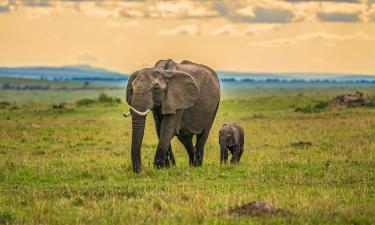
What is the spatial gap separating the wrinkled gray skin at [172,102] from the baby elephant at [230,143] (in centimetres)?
99

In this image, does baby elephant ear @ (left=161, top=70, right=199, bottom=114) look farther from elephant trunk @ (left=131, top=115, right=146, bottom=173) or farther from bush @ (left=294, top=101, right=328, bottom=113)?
bush @ (left=294, top=101, right=328, bottom=113)

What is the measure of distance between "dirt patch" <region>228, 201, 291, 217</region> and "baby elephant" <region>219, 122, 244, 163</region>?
887cm

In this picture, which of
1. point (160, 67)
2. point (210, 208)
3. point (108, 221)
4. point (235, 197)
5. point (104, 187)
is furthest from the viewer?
point (160, 67)

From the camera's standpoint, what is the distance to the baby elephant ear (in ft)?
61.5

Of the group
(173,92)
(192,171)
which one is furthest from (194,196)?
(173,92)

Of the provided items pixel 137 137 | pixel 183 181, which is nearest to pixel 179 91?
pixel 137 137

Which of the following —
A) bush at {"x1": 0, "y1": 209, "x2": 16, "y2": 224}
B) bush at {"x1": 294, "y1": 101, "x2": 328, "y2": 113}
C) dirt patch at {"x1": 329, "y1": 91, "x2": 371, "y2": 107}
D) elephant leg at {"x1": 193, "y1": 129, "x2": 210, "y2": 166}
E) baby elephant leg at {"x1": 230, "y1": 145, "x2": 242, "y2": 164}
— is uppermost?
bush at {"x1": 0, "y1": 209, "x2": 16, "y2": 224}

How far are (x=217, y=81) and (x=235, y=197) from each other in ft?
27.0

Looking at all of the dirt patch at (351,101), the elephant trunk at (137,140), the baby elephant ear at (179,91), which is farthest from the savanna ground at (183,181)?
the dirt patch at (351,101)

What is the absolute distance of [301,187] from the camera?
616 inches

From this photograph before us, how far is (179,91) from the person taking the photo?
19.0 m

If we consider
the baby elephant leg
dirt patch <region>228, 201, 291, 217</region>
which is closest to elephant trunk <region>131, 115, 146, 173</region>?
the baby elephant leg

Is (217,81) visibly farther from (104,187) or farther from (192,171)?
(104,187)

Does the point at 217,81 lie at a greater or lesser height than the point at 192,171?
greater
